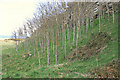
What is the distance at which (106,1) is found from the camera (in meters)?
38.1

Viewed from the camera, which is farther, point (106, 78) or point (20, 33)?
point (20, 33)

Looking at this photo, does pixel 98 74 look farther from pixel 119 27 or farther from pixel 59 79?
pixel 119 27

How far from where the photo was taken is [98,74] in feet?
35.0

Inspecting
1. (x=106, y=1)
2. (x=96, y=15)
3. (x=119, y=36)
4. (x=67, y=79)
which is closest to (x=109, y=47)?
(x=119, y=36)

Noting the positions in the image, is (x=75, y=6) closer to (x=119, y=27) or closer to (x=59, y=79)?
(x=119, y=27)

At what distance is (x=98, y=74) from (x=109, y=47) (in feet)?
30.8

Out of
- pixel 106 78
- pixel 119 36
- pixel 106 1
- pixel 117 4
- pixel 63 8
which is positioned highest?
pixel 106 1

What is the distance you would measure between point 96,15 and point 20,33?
3924 cm

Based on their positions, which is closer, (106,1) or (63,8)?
(63,8)

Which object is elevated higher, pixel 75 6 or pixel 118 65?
pixel 75 6

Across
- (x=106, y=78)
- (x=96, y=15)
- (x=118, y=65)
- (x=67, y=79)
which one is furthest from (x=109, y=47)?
(x=96, y=15)

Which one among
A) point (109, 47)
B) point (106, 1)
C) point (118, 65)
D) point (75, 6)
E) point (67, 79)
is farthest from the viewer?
point (106, 1)

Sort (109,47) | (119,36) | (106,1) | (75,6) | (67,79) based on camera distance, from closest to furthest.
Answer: (67,79) → (109,47) → (119,36) → (75,6) → (106,1)

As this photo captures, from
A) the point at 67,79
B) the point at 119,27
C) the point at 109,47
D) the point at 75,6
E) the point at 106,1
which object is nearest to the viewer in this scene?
the point at 67,79
